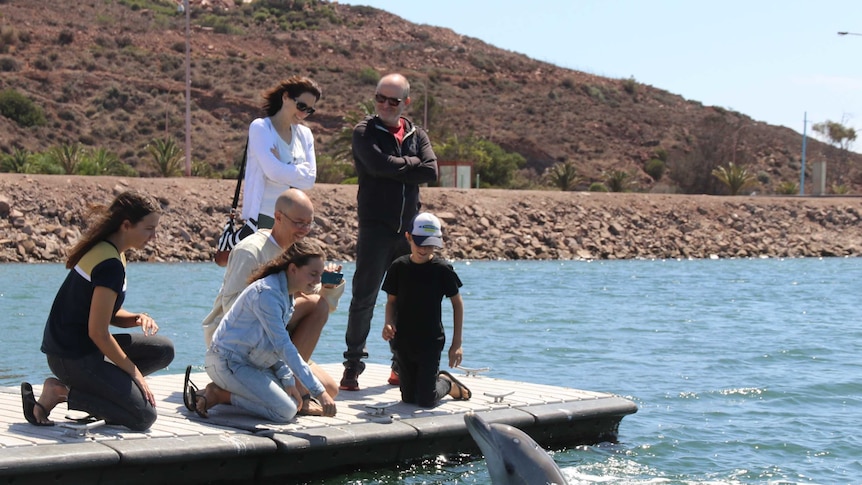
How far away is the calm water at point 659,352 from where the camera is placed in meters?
8.02

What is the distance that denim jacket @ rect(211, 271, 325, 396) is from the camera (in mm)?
6223

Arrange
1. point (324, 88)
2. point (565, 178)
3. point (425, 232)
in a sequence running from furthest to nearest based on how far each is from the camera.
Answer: point (324, 88) → point (565, 178) → point (425, 232)

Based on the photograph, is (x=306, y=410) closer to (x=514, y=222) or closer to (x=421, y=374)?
(x=421, y=374)

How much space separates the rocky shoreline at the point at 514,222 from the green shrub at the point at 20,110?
25.3 metres

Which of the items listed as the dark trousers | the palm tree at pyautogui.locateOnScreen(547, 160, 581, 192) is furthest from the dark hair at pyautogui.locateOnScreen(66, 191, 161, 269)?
the palm tree at pyautogui.locateOnScreen(547, 160, 581, 192)

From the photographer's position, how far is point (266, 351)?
6387 millimetres

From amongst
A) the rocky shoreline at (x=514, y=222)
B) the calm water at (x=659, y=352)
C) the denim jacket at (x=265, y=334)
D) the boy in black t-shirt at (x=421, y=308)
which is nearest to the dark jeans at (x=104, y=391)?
the denim jacket at (x=265, y=334)

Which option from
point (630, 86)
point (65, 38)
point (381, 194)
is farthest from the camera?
point (630, 86)

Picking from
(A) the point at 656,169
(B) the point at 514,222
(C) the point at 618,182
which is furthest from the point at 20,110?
(A) the point at 656,169

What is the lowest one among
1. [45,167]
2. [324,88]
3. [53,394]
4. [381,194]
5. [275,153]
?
[53,394]

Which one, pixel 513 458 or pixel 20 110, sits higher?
pixel 20 110

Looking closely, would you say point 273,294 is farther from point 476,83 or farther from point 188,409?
point 476,83

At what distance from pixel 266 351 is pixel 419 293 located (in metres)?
1.39

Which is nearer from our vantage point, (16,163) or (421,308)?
(421,308)
